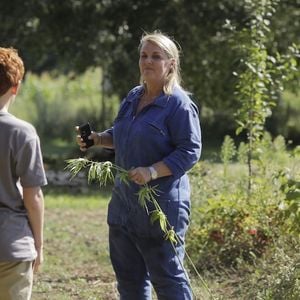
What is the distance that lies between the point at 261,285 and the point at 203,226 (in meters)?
1.35

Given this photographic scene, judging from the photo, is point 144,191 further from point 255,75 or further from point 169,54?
point 255,75

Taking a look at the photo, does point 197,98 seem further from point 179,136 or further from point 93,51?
point 179,136

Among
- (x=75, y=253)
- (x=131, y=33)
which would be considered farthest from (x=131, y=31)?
(x=75, y=253)

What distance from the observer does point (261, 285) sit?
18.3ft

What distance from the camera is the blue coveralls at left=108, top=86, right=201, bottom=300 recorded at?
4.24 meters

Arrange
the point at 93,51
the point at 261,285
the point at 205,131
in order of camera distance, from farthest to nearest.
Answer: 1. the point at 205,131
2. the point at 93,51
3. the point at 261,285

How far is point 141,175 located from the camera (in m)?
4.12

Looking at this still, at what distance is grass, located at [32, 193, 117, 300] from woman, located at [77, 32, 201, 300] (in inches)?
65.6

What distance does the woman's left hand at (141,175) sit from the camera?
4117mm

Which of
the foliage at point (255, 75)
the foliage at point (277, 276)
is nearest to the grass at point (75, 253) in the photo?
the foliage at point (277, 276)

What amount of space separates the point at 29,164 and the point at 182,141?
0.94 m

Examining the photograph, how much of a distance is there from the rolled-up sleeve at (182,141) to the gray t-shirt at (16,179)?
80 centimetres

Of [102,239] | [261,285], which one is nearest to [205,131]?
[102,239]

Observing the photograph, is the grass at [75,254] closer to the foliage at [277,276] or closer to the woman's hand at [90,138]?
the foliage at [277,276]
